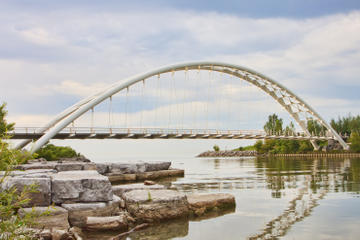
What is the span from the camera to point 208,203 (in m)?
8.55

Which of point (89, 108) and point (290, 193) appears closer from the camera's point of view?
point (290, 193)

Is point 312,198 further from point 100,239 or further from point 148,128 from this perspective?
point 148,128

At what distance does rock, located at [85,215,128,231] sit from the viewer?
6.62 metres

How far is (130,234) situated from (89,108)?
25.8 m

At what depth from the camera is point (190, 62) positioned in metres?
38.8

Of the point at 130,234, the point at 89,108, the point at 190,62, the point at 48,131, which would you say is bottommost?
the point at 130,234

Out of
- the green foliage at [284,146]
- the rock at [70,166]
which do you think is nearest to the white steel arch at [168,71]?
the rock at [70,166]

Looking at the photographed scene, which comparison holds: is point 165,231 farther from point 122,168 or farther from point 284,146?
point 284,146

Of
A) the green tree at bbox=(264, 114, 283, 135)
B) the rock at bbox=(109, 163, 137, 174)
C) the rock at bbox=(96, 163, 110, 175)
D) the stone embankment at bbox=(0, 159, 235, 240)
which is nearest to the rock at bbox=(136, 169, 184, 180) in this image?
the rock at bbox=(109, 163, 137, 174)

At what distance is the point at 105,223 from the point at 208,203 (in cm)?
280

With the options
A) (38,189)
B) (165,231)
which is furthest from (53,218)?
(165,231)

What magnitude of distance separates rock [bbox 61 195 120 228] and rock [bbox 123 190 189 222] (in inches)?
16.3

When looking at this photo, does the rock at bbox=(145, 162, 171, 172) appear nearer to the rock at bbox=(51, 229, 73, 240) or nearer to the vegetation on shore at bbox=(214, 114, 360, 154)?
the rock at bbox=(51, 229, 73, 240)

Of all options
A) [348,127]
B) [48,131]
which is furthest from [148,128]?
[348,127]
